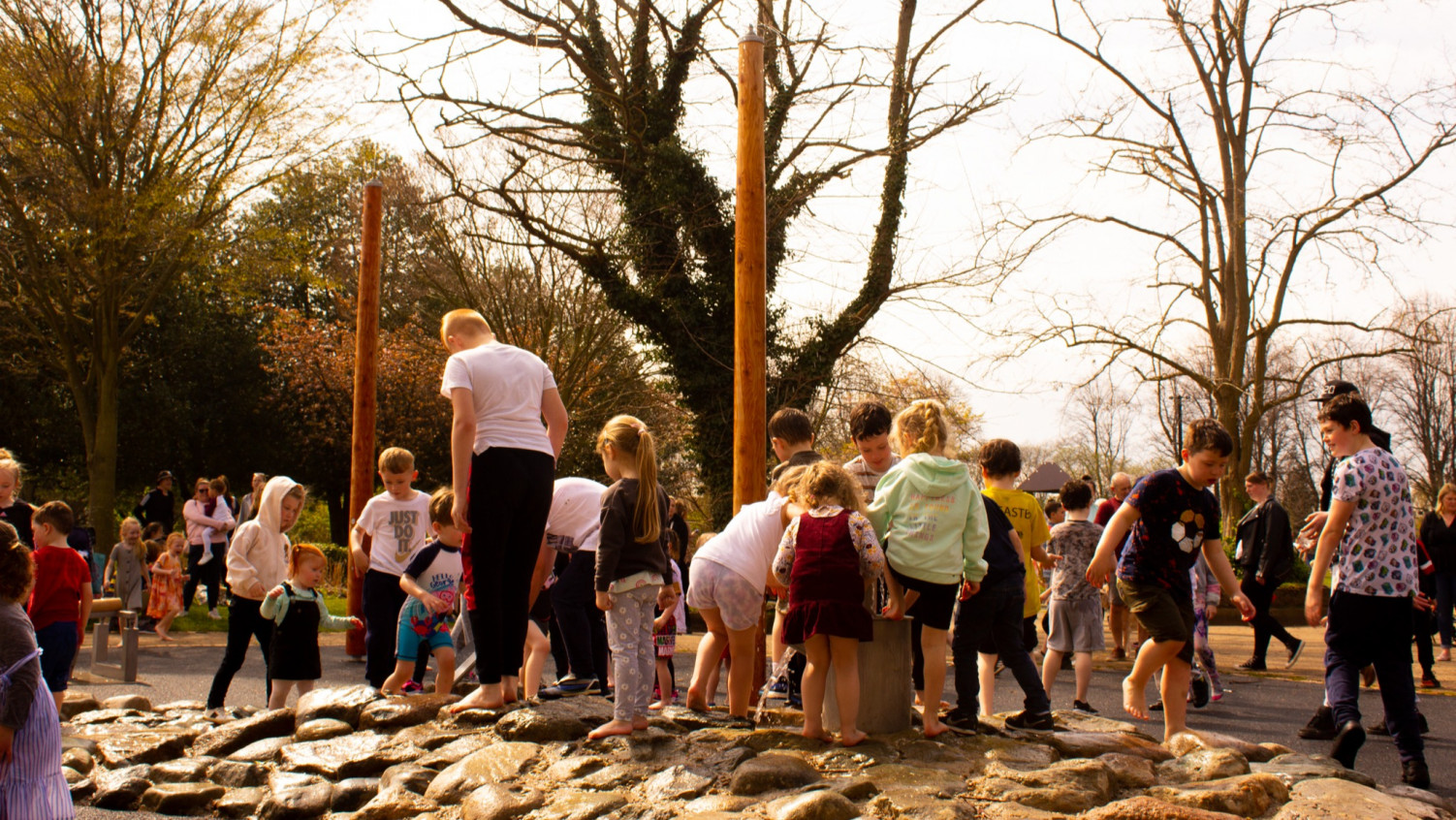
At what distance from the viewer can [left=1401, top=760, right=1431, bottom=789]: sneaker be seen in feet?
18.9

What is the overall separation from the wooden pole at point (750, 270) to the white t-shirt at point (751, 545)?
200 cm

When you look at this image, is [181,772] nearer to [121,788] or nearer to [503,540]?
[121,788]

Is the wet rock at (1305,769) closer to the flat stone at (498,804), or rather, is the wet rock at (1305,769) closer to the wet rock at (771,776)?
the wet rock at (771,776)

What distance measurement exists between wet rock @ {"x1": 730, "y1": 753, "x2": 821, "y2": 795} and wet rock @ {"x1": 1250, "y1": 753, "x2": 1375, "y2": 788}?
2.18 metres

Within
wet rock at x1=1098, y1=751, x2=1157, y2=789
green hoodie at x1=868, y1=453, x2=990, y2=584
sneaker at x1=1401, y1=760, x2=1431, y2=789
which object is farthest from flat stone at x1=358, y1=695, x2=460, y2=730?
sneaker at x1=1401, y1=760, x2=1431, y2=789

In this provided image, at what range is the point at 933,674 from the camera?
229 inches

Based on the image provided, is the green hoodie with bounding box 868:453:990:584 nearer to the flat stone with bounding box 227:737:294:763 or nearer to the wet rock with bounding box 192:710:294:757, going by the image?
the flat stone with bounding box 227:737:294:763

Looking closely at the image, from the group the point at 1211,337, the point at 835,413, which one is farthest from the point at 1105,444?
the point at 835,413

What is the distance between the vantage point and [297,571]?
7.61 metres

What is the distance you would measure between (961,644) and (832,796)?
1.78 meters

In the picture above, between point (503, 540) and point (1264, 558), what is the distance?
8.22m

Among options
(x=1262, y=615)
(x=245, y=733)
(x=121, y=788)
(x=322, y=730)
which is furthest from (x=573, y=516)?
(x=1262, y=615)

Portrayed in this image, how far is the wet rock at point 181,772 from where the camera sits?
6.55m

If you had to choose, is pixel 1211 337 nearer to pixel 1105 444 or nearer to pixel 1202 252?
pixel 1202 252
